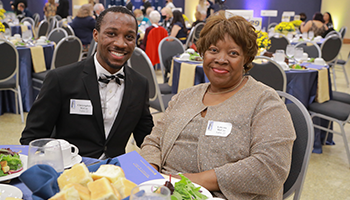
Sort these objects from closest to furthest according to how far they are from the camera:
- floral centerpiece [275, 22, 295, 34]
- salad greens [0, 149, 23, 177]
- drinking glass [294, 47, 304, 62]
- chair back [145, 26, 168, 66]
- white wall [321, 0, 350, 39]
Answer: salad greens [0, 149, 23, 177] → drinking glass [294, 47, 304, 62] → floral centerpiece [275, 22, 295, 34] → chair back [145, 26, 168, 66] → white wall [321, 0, 350, 39]

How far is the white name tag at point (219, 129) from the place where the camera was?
4.22 feet

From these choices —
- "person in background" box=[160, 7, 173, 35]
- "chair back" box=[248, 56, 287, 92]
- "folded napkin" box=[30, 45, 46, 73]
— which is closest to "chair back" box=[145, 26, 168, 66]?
"person in background" box=[160, 7, 173, 35]

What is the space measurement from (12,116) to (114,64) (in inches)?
125

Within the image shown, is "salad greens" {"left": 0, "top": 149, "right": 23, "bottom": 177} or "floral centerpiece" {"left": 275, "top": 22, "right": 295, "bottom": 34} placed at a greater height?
"floral centerpiece" {"left": 275, "top": 22, "right": 295, "bottom": 34}

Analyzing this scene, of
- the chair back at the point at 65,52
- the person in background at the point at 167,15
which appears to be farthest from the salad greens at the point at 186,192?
the person in background at the point at 167,15

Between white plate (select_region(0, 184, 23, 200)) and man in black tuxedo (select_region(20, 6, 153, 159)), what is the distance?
65cm

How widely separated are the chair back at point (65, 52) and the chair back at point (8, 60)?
0.48 m

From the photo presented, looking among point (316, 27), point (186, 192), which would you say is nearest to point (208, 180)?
point (186, 192)

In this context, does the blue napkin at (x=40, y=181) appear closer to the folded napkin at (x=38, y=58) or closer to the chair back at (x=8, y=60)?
the chair back at (x=8, y=60)

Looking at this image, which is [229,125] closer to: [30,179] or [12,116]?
[30,179]

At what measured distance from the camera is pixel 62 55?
427cm

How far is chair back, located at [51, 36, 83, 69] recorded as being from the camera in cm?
414

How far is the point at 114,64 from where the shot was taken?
1641 millimetres

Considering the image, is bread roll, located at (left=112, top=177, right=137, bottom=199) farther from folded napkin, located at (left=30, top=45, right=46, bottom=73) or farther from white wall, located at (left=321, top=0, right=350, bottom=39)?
white wall, located at (left=321, top=0, right=350, bottom=39)
